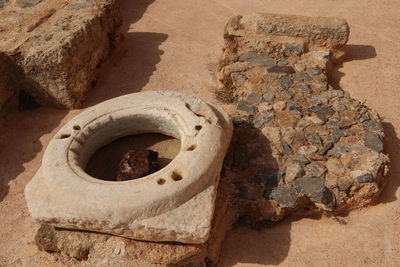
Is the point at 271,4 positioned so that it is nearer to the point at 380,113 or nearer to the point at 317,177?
the point at 380,113

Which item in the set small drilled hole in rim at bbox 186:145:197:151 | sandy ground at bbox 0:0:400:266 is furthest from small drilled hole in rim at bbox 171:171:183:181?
sandy ground at bbox 0:0:400:266

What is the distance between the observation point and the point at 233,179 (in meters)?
4.91

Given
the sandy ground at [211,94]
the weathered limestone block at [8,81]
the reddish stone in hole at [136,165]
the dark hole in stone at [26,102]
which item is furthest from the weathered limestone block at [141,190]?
the dark hole in stone at [26,102]

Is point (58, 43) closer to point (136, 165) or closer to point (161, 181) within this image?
point (136, 165)

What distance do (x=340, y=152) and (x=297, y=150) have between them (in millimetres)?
547

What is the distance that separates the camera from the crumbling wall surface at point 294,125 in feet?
15.6

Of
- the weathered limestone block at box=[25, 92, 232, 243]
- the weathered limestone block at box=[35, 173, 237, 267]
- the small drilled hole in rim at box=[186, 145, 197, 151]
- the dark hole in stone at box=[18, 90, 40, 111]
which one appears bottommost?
the dark hole in stone at box=[18, 90, 40, 111]

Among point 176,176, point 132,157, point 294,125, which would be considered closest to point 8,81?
point 132,157

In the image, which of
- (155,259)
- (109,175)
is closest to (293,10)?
(109,175)

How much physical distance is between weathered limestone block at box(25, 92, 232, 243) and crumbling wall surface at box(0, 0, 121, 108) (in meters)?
2.10

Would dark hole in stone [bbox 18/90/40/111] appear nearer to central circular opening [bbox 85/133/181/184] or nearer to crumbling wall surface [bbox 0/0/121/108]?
crumbling wall surface [bbox 0/0/121/108]

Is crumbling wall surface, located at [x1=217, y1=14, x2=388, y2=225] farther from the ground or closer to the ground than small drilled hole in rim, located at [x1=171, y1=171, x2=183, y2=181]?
closer to the ground

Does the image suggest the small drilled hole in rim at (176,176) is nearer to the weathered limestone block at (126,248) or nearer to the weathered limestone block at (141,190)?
the weathered limestone block at (141,190)

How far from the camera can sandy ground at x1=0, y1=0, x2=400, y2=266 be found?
455 cm
